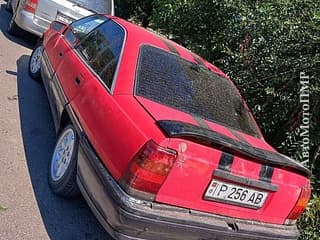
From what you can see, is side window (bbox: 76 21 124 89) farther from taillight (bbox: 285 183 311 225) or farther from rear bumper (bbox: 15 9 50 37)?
rear bumper (bbox: 15 9 50 37)

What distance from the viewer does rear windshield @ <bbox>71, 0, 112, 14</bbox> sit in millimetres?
7888

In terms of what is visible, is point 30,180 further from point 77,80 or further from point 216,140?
point 216,140

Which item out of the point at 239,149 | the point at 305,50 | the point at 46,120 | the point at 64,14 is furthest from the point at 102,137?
the point at 64,14

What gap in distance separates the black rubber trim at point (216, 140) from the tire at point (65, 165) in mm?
949

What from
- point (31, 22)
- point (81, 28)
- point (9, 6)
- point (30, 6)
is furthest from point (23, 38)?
point (81, 28)

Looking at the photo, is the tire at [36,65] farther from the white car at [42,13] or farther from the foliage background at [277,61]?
the foliage background at [277,61]

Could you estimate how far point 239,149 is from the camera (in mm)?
2693

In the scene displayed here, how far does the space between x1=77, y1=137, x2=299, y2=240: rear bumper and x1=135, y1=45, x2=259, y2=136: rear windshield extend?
0.69 m

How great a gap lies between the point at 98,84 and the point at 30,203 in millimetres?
1078

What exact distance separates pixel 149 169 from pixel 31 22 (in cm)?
573

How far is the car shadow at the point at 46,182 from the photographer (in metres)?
3.26

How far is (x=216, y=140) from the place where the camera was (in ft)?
8.61

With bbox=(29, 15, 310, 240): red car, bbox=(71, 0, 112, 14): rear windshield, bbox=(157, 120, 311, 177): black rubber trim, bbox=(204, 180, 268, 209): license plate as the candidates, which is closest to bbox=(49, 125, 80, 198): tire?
bbox=(29, 15, 310, 240): red car

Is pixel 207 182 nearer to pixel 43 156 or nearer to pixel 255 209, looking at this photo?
pixel 255 209
